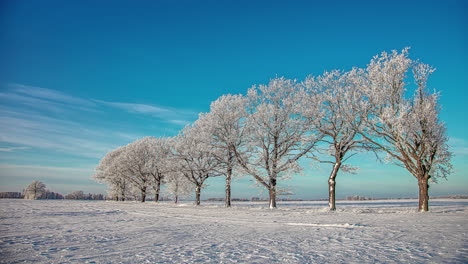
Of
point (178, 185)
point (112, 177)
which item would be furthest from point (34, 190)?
point (178, 185)

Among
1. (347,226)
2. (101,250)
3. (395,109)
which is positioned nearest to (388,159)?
(395,109)

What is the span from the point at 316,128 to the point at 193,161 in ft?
62.9

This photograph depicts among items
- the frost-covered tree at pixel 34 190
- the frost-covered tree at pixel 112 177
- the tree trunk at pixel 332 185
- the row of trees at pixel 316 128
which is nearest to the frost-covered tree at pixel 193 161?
the row of trees at pixel 316 128

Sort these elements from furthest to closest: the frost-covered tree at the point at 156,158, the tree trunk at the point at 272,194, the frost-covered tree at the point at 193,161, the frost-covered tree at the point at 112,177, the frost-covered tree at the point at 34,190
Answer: the frost-covered tree at the point at 34,190 → the frost-covered tree at the point at 112,177 → the frost-covered tree at the point at 156,158 → the frost-covered tree at the point at 193,161 → the tree trunk at the point at 272,194

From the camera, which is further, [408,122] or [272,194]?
[272,194]

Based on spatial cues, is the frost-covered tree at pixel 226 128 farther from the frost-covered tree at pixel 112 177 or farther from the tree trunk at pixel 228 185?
the frost-covered tree at pixel 112 177

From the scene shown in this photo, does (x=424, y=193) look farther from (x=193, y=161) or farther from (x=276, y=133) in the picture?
(x=193, y=161)

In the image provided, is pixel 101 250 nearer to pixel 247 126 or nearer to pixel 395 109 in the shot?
pixel 395 109

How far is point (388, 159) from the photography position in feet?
73.4

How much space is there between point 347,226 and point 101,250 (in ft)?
30.9

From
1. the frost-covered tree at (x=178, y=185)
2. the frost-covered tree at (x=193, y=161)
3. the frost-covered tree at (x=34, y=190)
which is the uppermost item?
the frost-covered tree at (x=193, y=161)

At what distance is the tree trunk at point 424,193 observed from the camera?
68.8 ft

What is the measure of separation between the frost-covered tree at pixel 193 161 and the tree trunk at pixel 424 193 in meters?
22.3

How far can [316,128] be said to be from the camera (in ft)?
86.5
